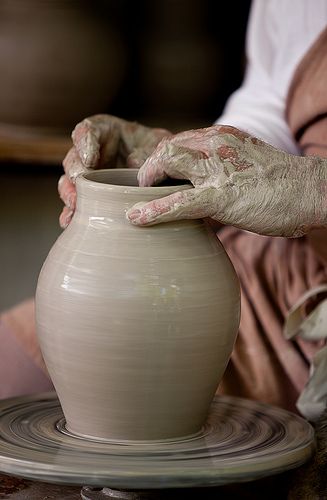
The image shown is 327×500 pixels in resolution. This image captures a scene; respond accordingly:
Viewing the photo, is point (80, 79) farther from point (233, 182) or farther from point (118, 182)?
point (233, 182)

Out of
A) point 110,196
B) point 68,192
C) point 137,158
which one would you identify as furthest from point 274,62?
point 110,196

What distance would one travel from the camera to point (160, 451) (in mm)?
993

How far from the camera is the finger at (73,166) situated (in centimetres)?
119

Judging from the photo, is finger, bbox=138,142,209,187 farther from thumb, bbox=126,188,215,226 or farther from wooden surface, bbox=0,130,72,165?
wooden surface, bbox=0,130,72,165

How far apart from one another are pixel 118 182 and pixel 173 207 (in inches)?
5.9

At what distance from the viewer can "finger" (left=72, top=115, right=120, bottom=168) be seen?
1183 mm

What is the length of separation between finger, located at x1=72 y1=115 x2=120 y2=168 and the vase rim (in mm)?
86

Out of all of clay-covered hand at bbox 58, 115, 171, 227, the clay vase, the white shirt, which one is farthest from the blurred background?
the clay vase

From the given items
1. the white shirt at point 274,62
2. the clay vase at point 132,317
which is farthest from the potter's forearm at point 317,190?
the white shirt at point 274,62

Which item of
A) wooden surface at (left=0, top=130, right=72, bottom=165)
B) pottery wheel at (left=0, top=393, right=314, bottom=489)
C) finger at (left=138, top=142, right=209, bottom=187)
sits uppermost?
finger at (left=138, top=142, right=209, bottom=187)

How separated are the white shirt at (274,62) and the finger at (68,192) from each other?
1.38 feet

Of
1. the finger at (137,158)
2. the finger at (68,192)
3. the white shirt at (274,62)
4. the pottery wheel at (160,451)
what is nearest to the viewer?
the pottery wheel at (160,451)

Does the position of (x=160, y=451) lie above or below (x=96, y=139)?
below

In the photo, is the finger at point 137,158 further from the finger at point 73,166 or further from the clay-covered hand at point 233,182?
the clay-covered hand at point 233,182
